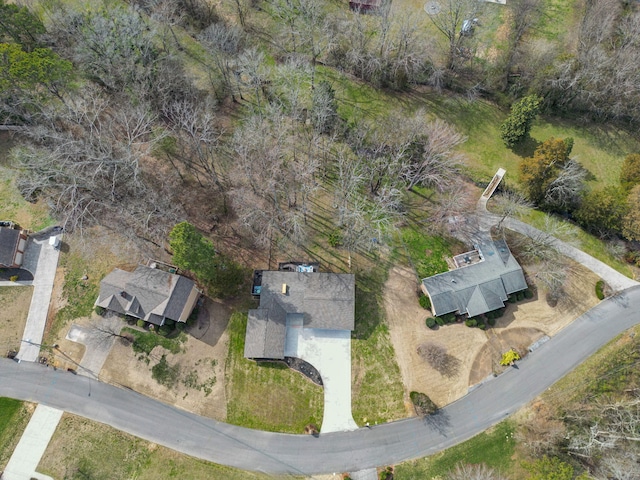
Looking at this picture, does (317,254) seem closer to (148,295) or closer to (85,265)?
(148,295)

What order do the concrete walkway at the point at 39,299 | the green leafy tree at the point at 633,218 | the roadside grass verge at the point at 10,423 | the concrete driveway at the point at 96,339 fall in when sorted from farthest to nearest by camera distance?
the green leafy tree at the point at 633,218 < the concrete walkway at the point at 39,299 < the concrete driveway at the point at 96,339 < the roadside grass verge at the point at 10,423

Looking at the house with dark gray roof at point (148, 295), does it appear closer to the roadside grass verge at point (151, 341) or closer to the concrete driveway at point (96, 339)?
the roadside grass verge at point (151, 341)

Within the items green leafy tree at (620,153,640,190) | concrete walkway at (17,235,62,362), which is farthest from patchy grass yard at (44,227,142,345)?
green leafy tree at (620,153,640,190)

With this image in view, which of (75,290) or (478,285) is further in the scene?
(75,290)

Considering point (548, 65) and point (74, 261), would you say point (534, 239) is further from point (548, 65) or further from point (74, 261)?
point (74, 261)

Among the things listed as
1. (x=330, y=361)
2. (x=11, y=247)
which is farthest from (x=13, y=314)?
(x=330, y=361)

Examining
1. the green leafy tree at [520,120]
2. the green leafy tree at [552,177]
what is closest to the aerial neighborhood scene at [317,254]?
the green leafy tree at [520,120]

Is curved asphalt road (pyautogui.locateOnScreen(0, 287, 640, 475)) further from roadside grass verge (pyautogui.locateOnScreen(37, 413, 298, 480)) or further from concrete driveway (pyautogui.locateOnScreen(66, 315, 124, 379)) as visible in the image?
concrete driveway (pyautogui.locateOnScreen(66, 315, 124, 379))
